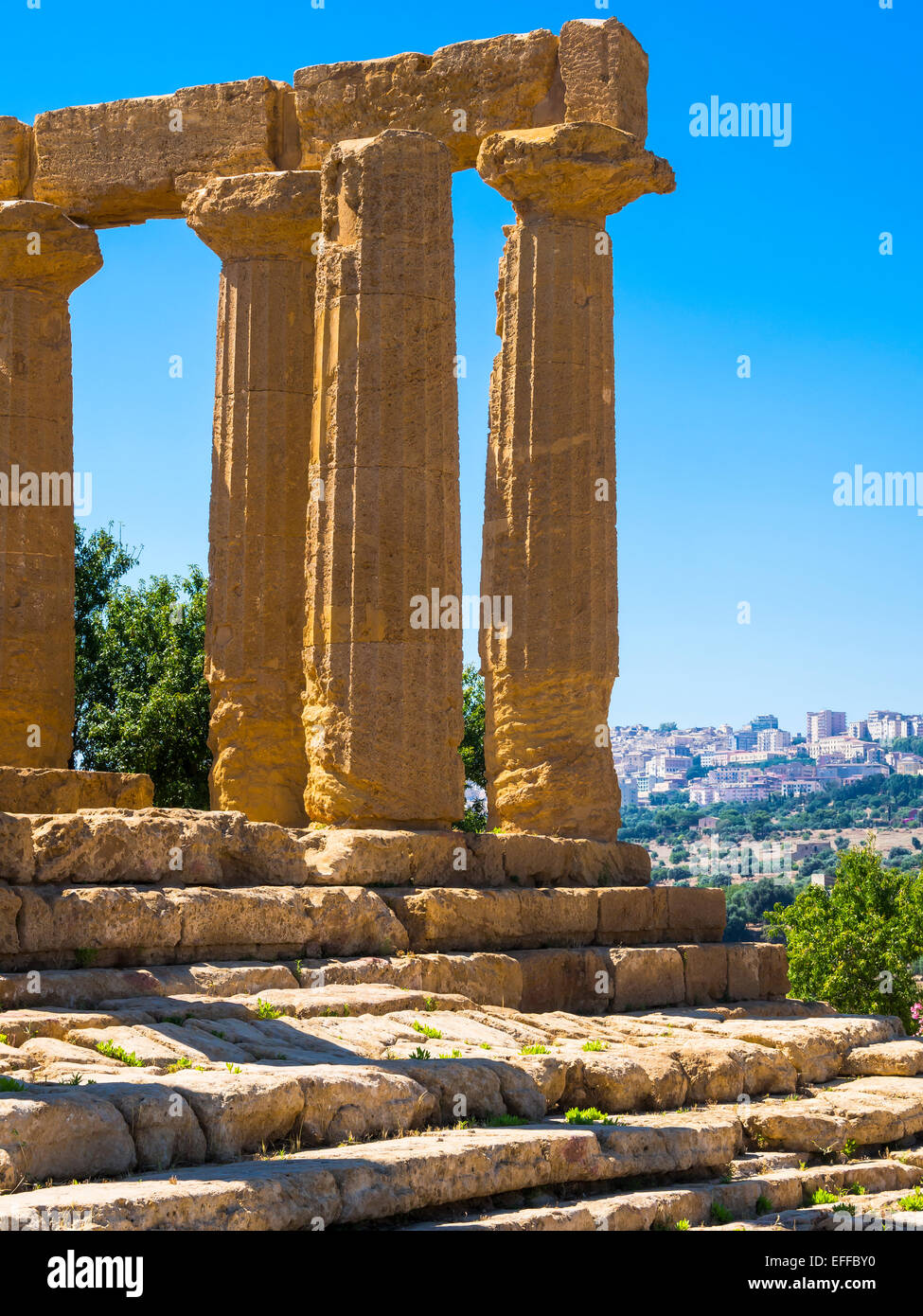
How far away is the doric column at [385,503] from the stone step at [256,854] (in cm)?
63

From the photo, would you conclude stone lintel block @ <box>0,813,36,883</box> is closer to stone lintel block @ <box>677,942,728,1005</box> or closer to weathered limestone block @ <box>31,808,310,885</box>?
weathered limestone block @ <box>31,808,310,885</box>

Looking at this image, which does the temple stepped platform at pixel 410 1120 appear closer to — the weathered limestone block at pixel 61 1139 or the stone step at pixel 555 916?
the weathered limestone block at pixel 61 1139

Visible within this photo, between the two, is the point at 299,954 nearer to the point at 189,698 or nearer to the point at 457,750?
the point at 457,750

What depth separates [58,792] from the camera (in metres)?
17.8

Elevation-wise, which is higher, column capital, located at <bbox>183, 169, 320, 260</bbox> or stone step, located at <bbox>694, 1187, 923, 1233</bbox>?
column capital, located at <bbox>183, 169, 320, 260</bbox>

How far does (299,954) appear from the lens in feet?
50.9

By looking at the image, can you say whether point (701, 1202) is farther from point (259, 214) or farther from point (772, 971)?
point (259, 214)

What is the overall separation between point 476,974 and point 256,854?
2392mm

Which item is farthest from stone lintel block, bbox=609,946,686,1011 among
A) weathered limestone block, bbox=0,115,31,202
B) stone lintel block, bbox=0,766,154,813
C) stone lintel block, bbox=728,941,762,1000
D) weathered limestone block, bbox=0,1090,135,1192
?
weathered limestone block, bbox=0,115,31,202

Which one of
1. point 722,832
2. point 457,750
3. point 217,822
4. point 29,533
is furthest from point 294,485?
point 722,832

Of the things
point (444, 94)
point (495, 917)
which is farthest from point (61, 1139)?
point (444, 94)

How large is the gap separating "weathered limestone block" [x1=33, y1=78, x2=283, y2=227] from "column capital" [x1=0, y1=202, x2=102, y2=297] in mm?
678

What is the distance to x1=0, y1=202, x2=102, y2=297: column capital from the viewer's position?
23.0 metres

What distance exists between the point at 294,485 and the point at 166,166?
15.0 ft
